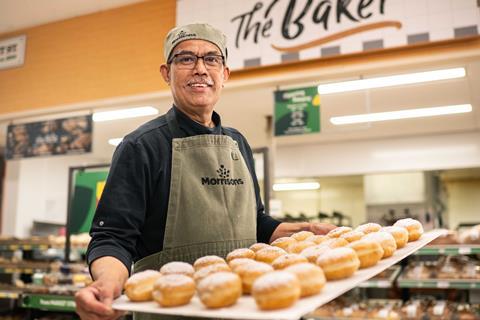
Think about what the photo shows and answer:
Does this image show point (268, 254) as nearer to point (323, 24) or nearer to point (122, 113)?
point (323, 24)

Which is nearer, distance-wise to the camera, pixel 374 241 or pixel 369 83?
pixel 374 241

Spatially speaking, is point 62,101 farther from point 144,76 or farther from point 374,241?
point 374,241

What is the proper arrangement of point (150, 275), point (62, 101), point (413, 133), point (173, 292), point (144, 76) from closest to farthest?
point (173, 292)
point (150, 275)
point (144, 76)
point (62, 101)
point (413, 133)

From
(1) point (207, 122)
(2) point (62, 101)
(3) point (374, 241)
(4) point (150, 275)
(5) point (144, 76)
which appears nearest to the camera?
(4) point (150, 275)

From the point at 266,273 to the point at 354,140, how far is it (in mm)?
8331

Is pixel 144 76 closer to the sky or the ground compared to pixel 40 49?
closer to the ground

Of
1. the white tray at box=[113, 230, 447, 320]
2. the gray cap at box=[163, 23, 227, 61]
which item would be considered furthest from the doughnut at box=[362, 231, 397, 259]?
the gray cap at box=[163, 23, 227, 61]

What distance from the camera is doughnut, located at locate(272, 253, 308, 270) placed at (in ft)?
4.22

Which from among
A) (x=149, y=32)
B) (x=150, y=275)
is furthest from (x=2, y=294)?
(x=150, y=275)

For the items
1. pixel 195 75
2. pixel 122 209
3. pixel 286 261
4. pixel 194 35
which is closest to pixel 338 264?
pixel 286 261

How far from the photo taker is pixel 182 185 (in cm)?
164

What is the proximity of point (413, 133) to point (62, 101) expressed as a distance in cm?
557

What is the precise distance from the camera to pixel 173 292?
1107mm

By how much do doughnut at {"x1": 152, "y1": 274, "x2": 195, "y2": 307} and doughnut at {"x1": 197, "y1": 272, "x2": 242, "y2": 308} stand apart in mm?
36
